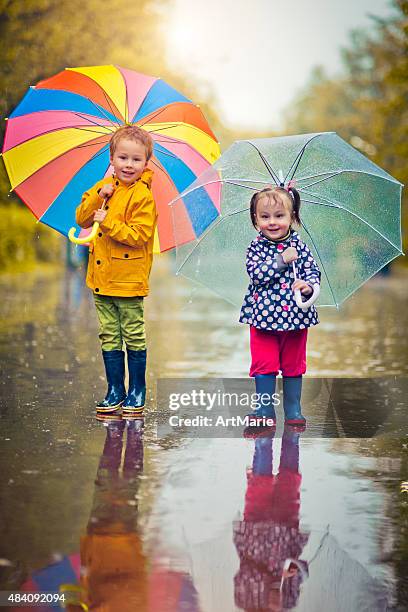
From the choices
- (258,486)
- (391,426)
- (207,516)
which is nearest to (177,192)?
(391,426)

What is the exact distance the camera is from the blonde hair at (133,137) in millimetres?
7176

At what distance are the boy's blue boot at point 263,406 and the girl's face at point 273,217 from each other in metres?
0.91

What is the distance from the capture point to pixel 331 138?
723 cm

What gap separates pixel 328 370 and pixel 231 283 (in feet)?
9.82

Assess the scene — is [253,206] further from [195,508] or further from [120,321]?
[195,508]

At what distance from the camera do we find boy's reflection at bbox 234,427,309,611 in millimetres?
4180

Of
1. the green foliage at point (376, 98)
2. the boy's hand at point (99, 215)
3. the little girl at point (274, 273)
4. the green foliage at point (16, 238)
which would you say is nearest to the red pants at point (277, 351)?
the little girl at point (274, 273)

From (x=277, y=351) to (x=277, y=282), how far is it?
49 cm

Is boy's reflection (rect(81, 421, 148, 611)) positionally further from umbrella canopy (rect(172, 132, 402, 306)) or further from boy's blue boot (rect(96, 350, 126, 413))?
umbrella canopy (rect(172, 132, 402, 306))

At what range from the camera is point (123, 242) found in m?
7.08

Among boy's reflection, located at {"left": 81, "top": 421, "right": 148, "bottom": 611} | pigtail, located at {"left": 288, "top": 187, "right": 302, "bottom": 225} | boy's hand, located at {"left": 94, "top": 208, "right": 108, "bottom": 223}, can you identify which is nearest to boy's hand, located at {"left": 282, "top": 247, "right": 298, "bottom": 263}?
pigtail, located at {"left": 288, "top": 187, "right": 302, "bottom": 225}

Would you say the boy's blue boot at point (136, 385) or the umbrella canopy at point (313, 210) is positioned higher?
the umbrella canopy at point (313, 210)

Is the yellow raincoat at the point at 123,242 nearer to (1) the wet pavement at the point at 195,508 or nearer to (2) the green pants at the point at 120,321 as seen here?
(2) the green pants at the point at 120,321

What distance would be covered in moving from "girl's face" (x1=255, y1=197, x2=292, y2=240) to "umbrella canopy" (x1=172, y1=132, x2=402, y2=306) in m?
0.27
